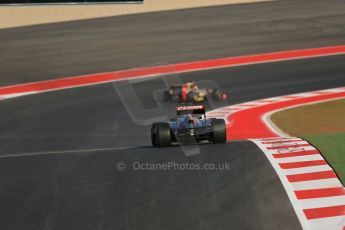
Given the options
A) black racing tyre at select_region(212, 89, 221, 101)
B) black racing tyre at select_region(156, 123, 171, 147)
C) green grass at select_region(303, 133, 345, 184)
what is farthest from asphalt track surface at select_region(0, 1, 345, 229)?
green grass at select_region(303, 133, 345, 184)

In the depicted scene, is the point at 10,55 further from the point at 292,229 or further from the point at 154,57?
the point at 292,229

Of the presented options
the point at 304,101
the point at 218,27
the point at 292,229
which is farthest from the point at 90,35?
the point at 292,229

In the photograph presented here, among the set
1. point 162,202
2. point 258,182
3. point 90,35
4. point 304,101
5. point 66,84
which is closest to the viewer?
point 162,202

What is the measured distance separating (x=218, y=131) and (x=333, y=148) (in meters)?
3.08

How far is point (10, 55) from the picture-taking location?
36.6 m

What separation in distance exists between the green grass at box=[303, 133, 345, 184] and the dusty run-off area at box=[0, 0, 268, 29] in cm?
2915

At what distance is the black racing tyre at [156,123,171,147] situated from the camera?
55.4ft

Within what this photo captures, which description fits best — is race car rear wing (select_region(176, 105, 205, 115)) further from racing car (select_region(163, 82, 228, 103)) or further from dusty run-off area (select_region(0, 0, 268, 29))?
dusty run-off area (select_region(0, 0, 268, 29))

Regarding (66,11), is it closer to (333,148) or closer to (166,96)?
(166,96)

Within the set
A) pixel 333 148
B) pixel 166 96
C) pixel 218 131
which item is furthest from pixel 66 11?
pixel 333 148

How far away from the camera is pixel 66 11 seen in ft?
144

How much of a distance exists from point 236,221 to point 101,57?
24.9m

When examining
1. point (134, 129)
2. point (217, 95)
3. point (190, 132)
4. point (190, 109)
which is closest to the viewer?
point (190, 132)

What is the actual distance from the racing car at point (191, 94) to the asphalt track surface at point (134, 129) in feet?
2.14
